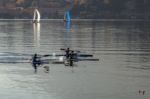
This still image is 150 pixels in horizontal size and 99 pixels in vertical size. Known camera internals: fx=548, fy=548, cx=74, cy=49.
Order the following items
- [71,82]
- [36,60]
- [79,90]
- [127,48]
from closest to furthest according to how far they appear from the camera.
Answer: [79,90] → [71,82] → [36,60] → [127,48]

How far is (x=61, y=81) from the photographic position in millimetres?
55906

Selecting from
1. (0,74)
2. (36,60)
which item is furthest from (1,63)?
(0,74)

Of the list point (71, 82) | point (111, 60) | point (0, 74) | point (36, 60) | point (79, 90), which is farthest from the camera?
point (111, 60)

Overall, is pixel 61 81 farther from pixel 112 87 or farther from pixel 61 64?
pixel 61 64

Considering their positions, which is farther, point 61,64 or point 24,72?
point 61,64

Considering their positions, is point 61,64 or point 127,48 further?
point 127,48

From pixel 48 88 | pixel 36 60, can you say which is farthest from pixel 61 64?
pixel 48 88

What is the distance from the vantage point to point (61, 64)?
224 ft

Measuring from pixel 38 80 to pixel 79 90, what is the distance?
262 inches

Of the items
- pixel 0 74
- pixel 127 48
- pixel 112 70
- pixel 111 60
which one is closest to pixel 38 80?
pixel 0 74

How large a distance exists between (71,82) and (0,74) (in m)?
9.46

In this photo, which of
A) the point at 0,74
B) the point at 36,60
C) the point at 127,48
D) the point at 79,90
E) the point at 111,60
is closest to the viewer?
the point at 79,90

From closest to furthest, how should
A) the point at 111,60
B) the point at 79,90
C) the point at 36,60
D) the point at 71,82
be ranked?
the point at 79,90 < the point at 71,82 < the point at 36,60 < the point at 111,60

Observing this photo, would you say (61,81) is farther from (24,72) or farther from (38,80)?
(24,72)
